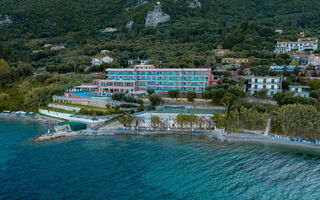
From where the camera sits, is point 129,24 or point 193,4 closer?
point 129,24

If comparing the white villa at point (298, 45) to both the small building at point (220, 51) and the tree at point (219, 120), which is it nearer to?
the small building at point (220, 51)

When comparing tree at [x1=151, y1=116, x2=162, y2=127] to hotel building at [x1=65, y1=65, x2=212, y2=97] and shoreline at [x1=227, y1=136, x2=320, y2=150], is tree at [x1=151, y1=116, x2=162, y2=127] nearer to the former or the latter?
shoreline at [x1=227, y1=136, x2=320, y2=150]

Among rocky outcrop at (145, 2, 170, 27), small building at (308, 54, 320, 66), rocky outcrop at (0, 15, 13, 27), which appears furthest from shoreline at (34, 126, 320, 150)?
rocky outcrop at (0, 15, 13, 27)

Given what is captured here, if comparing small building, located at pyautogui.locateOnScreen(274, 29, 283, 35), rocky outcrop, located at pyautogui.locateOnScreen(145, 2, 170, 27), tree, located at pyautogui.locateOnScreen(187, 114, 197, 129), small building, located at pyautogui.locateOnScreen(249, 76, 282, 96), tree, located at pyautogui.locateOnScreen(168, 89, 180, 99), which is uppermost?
rocky outcrop, located at pyautogui.locateOnScreen(145, 2, 170, 27)

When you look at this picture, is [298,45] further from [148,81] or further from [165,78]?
[148,81]

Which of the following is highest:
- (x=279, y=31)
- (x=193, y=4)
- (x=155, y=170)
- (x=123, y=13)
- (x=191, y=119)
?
(x=193, y=4)

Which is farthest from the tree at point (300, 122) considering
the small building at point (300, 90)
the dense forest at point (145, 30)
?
the dense forest at point (145, 30)

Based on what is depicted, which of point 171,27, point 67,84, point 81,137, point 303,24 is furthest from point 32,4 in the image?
point 303,24

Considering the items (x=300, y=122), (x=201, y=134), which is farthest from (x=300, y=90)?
(x=201, y=134)
